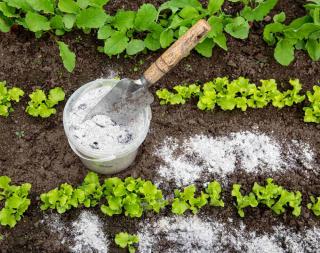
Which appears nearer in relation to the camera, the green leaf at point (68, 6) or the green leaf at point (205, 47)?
A: the green leaf at point (68, 6)

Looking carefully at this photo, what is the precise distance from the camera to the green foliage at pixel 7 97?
3367mm

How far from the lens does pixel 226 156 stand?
3.41 m

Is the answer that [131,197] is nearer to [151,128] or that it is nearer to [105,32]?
[151,128]

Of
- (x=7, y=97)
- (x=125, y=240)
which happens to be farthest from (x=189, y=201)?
(x=7, y=97)

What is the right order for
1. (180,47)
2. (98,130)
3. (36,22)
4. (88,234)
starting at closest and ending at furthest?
(180,47)
(98,130)
(88,234)
(36,22)

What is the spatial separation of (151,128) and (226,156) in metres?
0.58

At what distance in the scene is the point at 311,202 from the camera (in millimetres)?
3264

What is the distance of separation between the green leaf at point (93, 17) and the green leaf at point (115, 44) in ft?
0.42

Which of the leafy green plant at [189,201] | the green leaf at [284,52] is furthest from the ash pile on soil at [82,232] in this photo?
→ the green leaf at [284,52]

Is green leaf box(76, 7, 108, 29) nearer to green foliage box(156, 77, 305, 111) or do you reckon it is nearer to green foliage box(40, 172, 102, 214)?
green foliage box(156, 77, 305, 111)

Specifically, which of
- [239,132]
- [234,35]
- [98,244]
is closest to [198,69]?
[234,35]

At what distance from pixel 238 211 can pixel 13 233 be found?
1491mm

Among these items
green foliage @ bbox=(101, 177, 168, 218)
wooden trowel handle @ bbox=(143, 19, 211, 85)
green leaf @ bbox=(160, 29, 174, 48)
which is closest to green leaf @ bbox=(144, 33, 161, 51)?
green leaf @ bbox=(160, 29, 174, 48)

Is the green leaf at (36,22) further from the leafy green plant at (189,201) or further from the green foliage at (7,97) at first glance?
the leafy green plant at (189,201)
